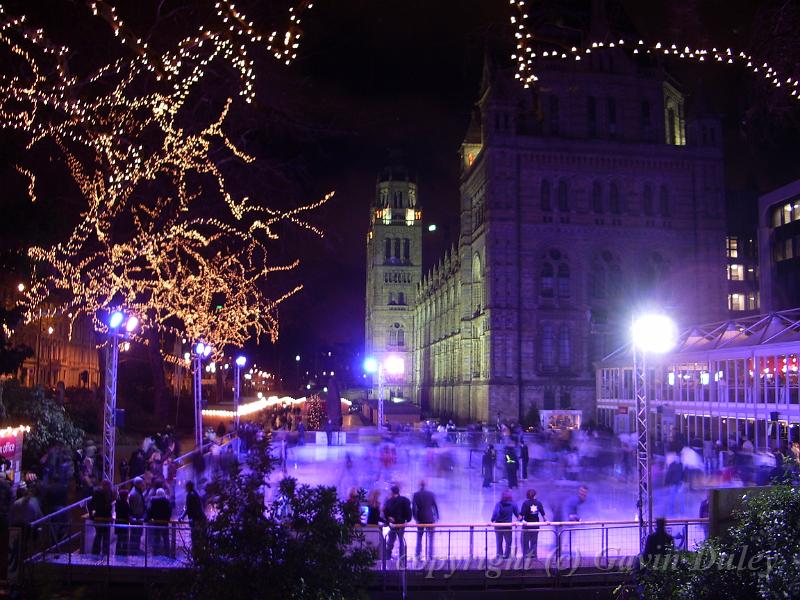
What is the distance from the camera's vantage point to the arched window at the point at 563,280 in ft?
165

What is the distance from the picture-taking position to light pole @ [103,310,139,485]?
14.4 m

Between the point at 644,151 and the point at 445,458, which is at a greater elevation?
the point at 644,151

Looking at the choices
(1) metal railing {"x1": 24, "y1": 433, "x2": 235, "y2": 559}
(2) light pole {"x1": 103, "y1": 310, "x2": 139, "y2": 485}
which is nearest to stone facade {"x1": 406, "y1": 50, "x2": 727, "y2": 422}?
(2) light pole {"x1": 103, "y1": 310, "x2": 139, "y2": 485}

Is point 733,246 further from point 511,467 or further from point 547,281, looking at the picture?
point 511,467

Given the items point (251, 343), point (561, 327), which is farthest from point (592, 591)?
point (251, 343)

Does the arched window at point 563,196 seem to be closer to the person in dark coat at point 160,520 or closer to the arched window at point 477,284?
the arched window at point 477,284

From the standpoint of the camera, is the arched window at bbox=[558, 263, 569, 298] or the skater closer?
the skater

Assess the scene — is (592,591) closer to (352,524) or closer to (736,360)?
(352,524)

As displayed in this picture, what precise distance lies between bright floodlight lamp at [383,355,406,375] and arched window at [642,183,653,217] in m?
48.4

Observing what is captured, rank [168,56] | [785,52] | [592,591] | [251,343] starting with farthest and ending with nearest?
[251,343]
[592,591]
[168,56]
[785,52]

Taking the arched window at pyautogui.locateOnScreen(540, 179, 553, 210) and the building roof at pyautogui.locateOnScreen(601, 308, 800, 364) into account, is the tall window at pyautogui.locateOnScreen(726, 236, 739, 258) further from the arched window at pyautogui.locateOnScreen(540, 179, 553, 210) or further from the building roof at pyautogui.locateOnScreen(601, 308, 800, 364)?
the building roof at pyautogui.locateOnScreen(601, 308, 800, 364)

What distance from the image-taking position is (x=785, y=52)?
7043 millimetres

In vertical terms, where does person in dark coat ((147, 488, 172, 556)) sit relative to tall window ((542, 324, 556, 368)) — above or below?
below

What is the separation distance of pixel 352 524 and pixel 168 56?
23.6ft
